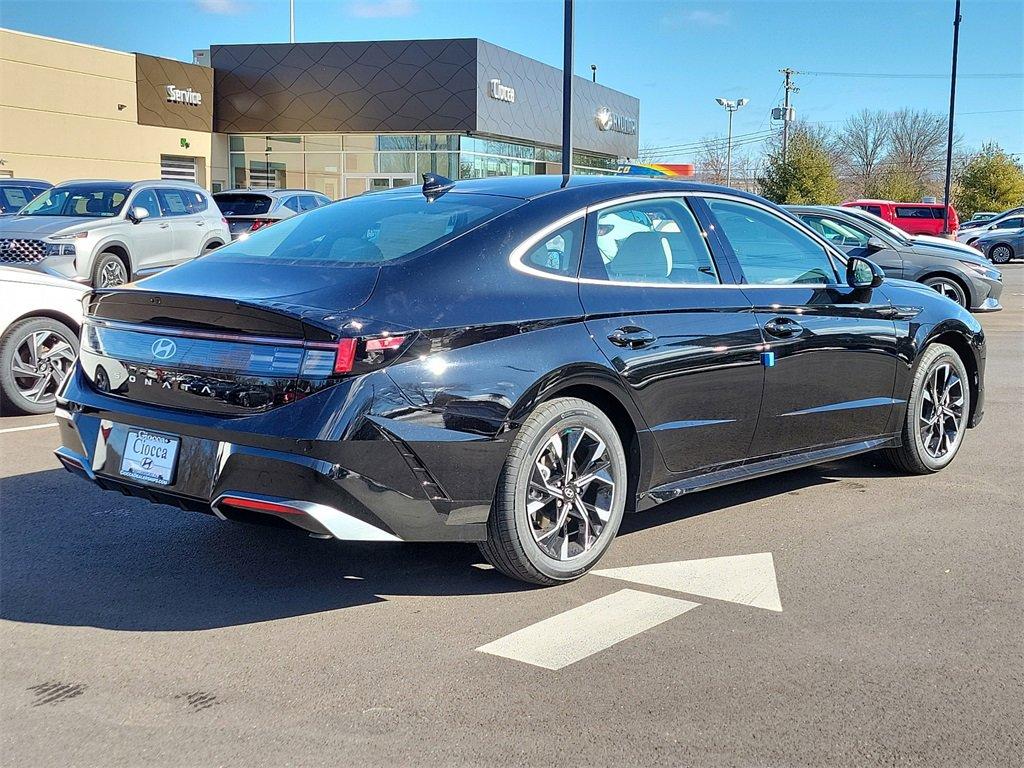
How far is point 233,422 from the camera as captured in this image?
3.77 metres

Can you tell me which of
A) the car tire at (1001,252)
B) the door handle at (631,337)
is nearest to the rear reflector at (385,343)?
the door handle at (631,337)

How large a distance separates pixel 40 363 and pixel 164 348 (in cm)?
426

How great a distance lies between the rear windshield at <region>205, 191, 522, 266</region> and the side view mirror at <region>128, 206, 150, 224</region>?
9762 millimetres

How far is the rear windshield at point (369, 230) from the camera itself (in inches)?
169

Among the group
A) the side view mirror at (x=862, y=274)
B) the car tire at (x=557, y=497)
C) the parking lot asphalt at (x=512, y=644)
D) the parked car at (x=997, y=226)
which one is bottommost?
the parking lot asphalt at (x=512, y=644)

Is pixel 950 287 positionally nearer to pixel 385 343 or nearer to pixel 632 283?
pixel 632 283

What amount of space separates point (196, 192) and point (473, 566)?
13119mm

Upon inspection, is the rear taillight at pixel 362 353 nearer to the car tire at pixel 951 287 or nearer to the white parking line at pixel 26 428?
the white parking line at pixel 26 428

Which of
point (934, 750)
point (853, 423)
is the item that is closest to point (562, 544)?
point (934, 750)

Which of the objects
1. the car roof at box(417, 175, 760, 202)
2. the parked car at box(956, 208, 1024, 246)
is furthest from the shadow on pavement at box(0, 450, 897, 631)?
the parked car at box(956, 208, 1024, 246)

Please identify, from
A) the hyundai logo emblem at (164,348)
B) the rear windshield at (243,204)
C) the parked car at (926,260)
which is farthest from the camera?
the rear windshield at (243,204)

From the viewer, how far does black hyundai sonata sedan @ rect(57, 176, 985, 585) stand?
3738 mm

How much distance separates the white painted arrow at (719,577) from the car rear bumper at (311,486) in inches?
32.3

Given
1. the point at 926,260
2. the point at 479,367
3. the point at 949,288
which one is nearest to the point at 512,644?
the point at 479,367
